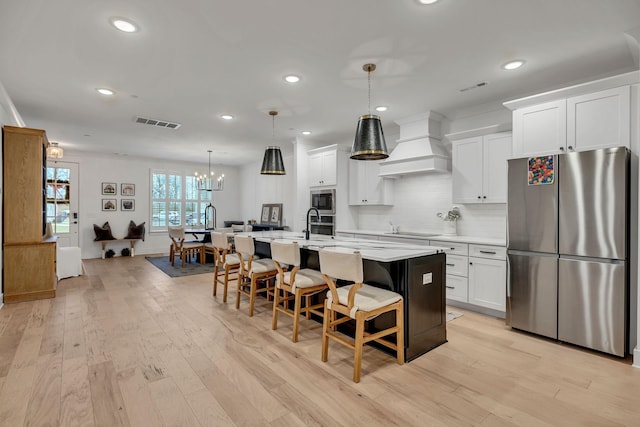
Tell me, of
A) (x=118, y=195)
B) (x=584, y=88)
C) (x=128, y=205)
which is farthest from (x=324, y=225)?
(x=118, y=195)

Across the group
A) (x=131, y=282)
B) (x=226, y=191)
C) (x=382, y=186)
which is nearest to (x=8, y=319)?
(x=131, y=282)

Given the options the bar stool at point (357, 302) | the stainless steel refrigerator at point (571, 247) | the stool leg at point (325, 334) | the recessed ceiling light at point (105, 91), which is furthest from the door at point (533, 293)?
the recessed ceiling light at point (105, 91)

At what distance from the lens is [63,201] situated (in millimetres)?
8047

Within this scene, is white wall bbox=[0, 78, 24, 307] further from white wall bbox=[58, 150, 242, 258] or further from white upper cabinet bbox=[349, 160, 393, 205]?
white upper cabinet bbox=[349, 160, 393, 205]

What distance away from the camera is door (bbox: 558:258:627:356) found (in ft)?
9.05

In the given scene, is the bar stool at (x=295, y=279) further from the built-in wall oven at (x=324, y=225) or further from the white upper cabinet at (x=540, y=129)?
the built-in wall oven at (x=324, y=225)

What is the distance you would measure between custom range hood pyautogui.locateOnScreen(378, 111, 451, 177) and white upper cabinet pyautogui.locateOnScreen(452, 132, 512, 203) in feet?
0.84

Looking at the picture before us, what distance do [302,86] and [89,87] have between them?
2.53 m

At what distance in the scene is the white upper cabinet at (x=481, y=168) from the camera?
13.3 feet

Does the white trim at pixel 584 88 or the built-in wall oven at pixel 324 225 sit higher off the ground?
the white trim at pixel 584 88

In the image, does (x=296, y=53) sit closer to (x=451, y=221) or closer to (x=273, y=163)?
(x=273, y=163)

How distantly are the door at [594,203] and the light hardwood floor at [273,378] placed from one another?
38.1 inches

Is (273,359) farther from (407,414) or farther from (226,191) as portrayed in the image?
→ (226,191)

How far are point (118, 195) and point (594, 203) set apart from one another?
9899 millimetres
